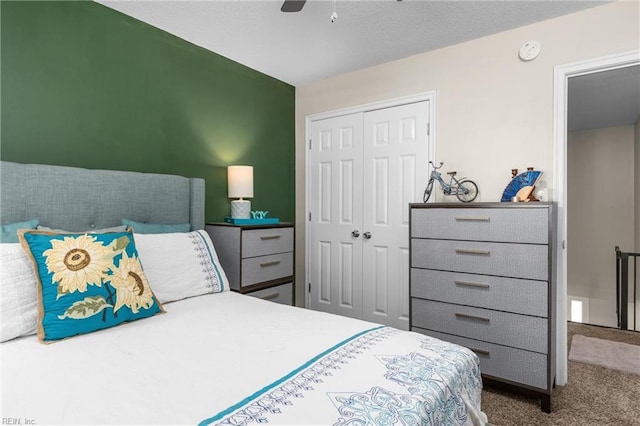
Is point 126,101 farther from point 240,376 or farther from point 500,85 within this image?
point 500,85

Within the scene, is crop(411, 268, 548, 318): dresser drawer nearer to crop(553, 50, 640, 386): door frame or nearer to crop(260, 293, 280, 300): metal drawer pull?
crop(553, 50, 640, 386): door frame

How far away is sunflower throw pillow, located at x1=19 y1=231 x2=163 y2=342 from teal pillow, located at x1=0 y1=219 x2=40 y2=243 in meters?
0.29

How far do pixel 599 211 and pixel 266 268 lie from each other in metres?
4.94

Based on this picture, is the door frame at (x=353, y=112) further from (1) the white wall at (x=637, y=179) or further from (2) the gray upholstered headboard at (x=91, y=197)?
(1) the white wall at (x=637, y=179)

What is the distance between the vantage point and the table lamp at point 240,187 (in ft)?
9.85

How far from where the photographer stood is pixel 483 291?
91.3 inches

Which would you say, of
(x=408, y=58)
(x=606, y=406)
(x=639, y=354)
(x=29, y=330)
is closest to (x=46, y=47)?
(x=29, y=330)

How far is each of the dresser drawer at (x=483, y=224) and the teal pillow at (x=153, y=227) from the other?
1637 mm

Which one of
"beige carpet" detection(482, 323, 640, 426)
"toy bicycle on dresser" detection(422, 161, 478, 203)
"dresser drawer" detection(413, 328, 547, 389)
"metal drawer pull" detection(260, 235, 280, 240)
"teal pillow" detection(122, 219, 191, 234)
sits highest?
"toy bicycle on dresser" detection(422, 161, 478, 203)

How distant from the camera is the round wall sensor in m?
2.53

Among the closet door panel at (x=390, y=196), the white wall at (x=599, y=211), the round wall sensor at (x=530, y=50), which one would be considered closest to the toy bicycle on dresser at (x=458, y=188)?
the closet door panel at (x=390, y=196)

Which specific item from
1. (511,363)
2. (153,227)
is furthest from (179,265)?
(511,363)

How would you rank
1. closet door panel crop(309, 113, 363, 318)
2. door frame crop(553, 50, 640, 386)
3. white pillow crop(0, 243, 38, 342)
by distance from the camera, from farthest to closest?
1. closet door panel crop(309, 113, 363, 318)
2. door frame crop(553, 50, 640, 386)
3. white pillow crop(0, 243, 38, 342)

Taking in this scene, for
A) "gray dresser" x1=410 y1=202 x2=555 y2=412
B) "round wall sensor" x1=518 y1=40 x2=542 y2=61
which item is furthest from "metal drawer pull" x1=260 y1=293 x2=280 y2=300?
"round wall sensor" x1=518 y1=40 x2=542 y2=61
